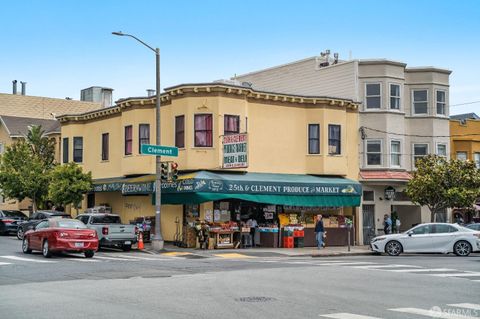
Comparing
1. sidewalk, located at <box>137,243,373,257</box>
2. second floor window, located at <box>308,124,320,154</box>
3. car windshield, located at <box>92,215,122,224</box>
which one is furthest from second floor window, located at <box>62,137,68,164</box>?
second floor window, located at <box>308,124,320,154</box>

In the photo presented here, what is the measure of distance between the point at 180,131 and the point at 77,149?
36.9 ft

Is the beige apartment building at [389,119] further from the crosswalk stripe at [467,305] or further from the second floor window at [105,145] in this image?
the crosswalk stripe at [467,305]

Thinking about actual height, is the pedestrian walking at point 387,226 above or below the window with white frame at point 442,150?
below

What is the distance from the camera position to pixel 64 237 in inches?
903

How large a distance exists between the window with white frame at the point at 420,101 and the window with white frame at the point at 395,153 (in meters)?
2.63

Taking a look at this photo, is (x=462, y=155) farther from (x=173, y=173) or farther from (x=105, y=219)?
(x=105, y=219)

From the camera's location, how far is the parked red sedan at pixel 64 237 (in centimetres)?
2294

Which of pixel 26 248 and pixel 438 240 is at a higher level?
pixel 438 240

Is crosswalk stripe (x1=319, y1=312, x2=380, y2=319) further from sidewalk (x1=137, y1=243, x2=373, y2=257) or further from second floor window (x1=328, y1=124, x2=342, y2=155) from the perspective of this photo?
second floor window (x1=328, y1=124, x2=342, y2=155)

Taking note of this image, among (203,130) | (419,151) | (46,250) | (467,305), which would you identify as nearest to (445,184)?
(419,151)

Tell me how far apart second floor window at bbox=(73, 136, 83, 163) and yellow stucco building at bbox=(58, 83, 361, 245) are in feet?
10.9

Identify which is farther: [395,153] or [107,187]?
Answer: [395,153]

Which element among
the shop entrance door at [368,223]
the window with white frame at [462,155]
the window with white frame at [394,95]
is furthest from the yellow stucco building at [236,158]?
the window with white frame at [462,155]

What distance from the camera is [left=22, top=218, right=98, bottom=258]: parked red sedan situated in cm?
2294
